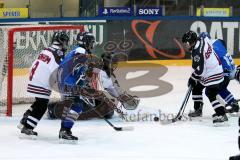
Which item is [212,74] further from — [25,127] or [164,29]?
[164,29]

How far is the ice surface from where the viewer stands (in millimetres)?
4309

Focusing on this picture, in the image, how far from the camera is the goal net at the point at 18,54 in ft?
19.4

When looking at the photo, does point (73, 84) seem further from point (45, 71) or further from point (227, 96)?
point (227, 96)

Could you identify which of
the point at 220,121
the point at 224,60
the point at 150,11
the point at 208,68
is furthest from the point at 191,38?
the point at 150,11

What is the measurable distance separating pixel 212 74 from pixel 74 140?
61.6 inches

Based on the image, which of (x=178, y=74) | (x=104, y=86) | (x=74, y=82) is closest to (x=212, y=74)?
(x=104, y=86)

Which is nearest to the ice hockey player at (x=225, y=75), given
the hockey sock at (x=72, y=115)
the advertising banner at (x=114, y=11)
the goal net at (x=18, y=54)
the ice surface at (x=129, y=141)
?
the ice surface at (x=129, y=141)

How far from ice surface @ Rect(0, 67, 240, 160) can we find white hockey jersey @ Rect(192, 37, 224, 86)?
17.9 inches

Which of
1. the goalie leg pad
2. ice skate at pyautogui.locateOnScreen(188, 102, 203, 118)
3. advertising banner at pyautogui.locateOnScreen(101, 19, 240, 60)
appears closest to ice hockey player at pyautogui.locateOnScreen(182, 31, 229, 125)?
ice skate at pyautogui.locateOnScreen(188, 102, 203, 118)

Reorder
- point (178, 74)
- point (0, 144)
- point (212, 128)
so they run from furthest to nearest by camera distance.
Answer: point (178, 74), point (212, 128), point (0, 144)

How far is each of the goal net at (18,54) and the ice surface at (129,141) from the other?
206mm

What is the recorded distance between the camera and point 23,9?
1023 centimetres

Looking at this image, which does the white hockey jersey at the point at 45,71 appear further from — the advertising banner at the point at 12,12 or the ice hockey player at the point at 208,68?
the advertising banner at the point at 12,12

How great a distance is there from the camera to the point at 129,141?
4.86m
